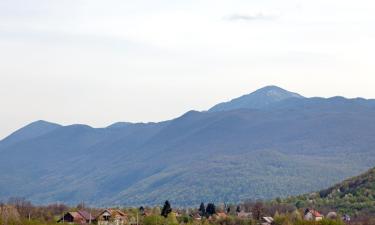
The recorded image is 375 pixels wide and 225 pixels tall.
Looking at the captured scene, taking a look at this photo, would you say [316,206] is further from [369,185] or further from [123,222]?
[123,222]

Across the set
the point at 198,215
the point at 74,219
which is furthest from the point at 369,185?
the point at 74,219

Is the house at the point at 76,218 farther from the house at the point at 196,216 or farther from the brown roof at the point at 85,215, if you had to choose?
the house at the point at 196,216

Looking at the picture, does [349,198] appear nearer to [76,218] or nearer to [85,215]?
[85,215]

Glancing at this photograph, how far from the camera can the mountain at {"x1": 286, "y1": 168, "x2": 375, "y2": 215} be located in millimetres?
108625

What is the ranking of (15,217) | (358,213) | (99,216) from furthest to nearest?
(358,213) → (99,216) → (15,217)

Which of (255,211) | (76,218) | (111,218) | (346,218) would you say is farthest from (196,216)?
(76,218)

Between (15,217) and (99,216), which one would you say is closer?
(15,217)

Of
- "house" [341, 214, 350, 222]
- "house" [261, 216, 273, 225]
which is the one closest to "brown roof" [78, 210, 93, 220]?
"house" [261, 216, 273, 225]

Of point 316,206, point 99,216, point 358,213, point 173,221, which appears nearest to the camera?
point 173,221

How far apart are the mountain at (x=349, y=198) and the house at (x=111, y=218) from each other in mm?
26343

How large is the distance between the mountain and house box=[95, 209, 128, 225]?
86.4 ft

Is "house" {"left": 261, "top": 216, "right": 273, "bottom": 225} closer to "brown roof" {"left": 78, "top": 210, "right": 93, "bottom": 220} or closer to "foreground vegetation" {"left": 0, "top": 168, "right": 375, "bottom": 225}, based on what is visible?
"foreground vegetation" {"left": 0, "top": 168, "right": 375, "bottom": 225}

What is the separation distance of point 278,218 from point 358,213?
19.3 m

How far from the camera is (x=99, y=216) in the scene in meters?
92.9
